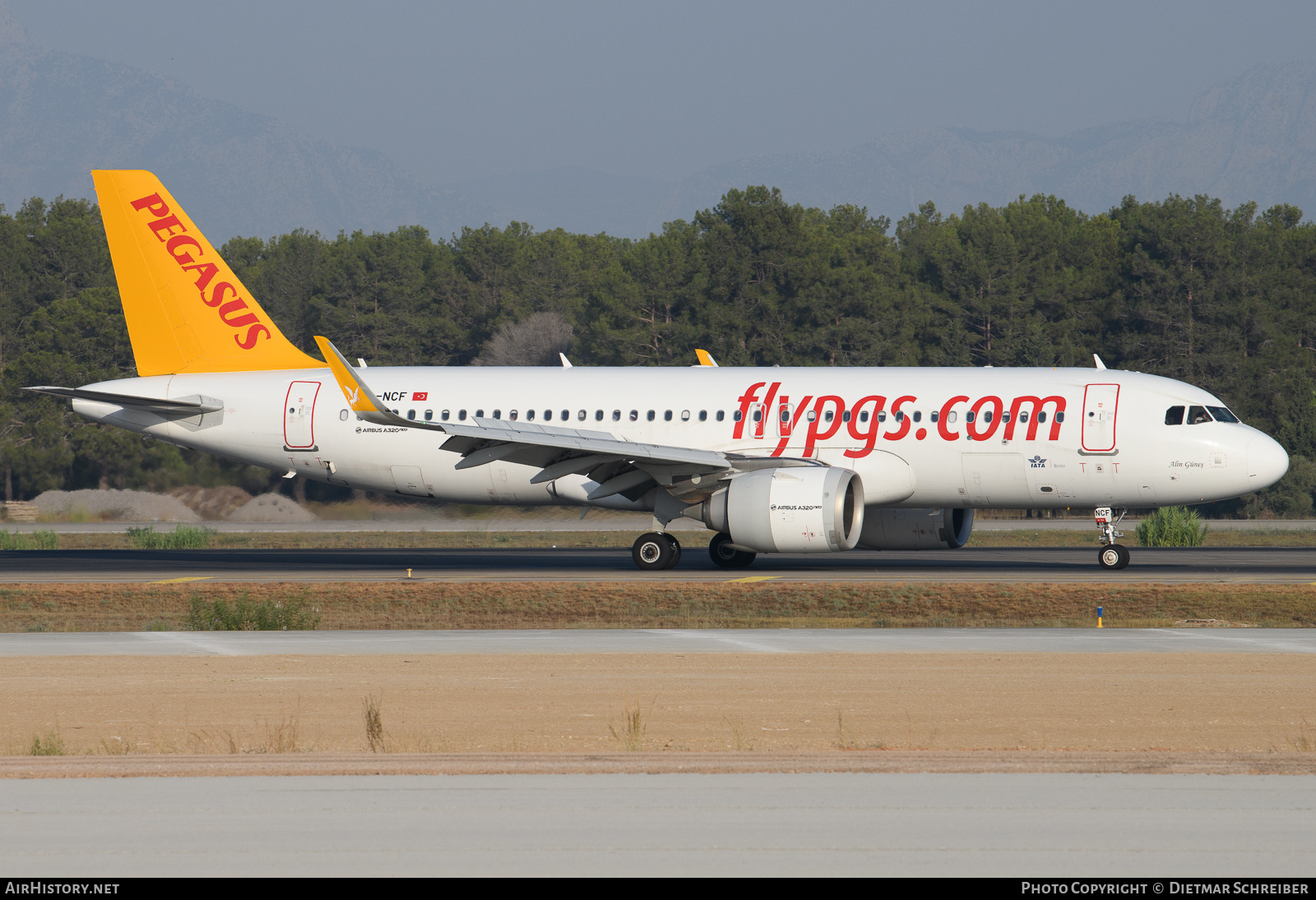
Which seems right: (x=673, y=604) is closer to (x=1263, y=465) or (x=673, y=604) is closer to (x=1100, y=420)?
(x=1100, y=420)

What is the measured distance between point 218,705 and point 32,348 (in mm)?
63030

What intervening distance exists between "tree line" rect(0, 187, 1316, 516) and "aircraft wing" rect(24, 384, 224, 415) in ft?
97.4

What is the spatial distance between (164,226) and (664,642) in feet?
59.1

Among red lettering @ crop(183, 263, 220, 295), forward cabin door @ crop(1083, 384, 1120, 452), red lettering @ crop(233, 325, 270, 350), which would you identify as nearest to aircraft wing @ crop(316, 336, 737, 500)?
red lettering @ crop(233, 325, 270, 350)

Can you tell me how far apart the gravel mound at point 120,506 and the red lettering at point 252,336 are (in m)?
16.8

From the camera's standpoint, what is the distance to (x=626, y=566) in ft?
96.1

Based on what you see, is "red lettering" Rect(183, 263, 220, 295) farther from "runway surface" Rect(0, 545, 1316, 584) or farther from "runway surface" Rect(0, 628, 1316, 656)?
"runway surface" Rect(0, 628, 1316, 656)

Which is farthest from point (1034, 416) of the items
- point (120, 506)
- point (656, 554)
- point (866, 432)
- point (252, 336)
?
point (120, 506)

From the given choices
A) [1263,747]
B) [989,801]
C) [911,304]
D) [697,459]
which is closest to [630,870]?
[989,801]

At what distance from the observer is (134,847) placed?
7605 mm

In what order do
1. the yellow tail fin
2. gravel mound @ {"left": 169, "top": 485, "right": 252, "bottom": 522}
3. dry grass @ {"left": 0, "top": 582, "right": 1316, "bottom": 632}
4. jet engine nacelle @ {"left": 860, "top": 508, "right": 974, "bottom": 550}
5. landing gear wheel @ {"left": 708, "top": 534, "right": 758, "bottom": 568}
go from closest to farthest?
dry grass @ {"left": 0, "top": 582, "right": 1316, "bottom": 632} < landing gear wheel @ {"left": 708, "top": 534, "right": 758, "bottom": 568} < jet engine nacelle @ {"left": 860, "top": 508, "right": 974, "bottom": 550} < the yellow tail fin < gravel mound @ {"left": 169, "top": 485, "right": 252, "bottom": 522}

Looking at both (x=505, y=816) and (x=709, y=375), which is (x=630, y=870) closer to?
(x=505, y=816)

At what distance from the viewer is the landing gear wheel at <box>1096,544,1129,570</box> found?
26.8 metres

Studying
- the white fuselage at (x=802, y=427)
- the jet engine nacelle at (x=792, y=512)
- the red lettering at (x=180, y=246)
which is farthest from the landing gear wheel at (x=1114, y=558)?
the red lettering at (x=180, y=246)
